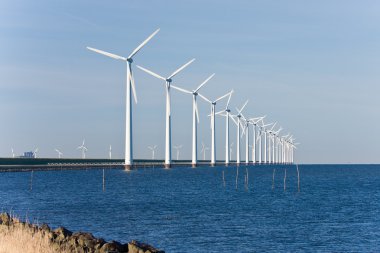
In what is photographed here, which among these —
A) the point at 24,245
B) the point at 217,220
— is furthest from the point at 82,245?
the point at 217,220

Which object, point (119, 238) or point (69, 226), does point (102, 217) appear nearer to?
point (69, 226)

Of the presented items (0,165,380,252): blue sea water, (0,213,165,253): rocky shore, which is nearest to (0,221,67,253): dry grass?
(0,213,165,253): rocky shore

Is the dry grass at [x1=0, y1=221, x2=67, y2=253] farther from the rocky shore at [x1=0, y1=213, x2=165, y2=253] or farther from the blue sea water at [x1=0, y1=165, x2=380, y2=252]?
the blue sea water at [x1=0, y1=165, x2=380, y2=252]

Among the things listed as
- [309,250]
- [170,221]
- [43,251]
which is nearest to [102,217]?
[170,221]

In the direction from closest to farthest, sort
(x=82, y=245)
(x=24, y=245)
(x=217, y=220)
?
(x=24, y=245) < (x=82, y=245) < (x=217, y=220)

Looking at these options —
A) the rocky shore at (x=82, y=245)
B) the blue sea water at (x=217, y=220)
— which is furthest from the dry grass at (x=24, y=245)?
the blue sea water at (x=217, y=220)

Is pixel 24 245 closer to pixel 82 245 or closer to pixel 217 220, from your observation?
pixel 82 245

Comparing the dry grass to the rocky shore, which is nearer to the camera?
the dry grass

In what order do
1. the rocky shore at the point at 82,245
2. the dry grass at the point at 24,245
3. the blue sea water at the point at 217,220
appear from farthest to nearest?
the blue sea water at the point at 217,220, the rocky shore at the point at 82,245, the dry grass at the point at 24,245

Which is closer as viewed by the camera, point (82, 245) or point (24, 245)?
point (24, 245)

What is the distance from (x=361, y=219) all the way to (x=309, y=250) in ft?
81.5

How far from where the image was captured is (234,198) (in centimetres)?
9725

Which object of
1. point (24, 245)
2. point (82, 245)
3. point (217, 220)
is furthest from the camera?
point (217, 220)

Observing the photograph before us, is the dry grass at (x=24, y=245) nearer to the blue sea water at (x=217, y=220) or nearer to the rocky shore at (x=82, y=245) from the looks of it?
the rocky shore at (x=82, y=245)
